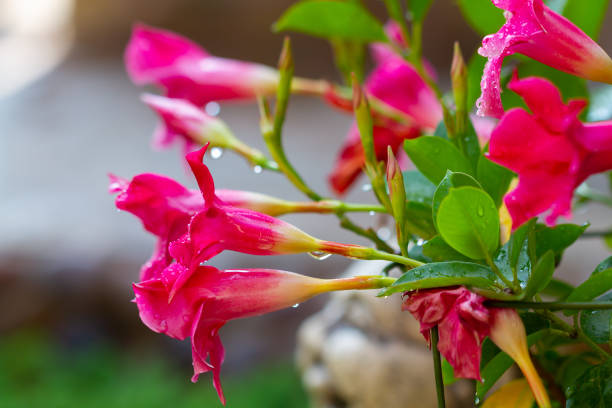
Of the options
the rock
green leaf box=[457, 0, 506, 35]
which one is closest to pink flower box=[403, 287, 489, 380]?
green leaf box=[457, 0, 506, 35]

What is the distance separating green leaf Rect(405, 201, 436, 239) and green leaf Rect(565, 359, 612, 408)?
10 cm

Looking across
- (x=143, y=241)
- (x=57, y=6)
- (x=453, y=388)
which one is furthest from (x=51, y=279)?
(x=453, y=388)

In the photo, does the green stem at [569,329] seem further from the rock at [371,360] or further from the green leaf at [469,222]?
the rock at [371,360]

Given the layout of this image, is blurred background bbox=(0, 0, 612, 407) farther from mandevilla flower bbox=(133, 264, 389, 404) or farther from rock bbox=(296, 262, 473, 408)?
mandevilla flower bbox=(133, 264, 389, 404)

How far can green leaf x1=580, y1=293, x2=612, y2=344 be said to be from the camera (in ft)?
0.97

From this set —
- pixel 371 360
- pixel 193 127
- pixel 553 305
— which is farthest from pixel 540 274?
pixel 371 360

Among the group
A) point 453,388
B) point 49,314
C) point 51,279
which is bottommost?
point 49,314

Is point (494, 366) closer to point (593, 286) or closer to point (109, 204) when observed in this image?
point (593, 286)

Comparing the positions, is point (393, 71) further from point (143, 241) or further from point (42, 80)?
point (42, 80)

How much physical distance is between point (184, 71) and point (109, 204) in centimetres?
182

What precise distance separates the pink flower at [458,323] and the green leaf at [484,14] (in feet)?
0.72

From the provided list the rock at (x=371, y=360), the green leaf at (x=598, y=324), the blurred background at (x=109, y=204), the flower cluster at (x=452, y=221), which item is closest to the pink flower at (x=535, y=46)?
the flower cluster at (x=452, y=221)

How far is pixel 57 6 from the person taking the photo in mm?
2947

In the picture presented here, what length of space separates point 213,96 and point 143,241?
5.56 feet
